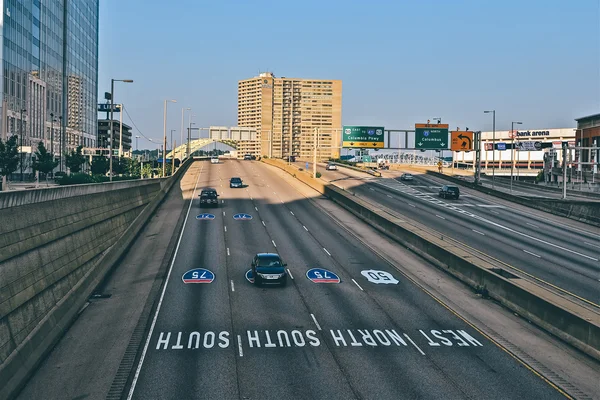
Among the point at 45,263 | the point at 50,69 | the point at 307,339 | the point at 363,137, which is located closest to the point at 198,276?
the point at 45,263

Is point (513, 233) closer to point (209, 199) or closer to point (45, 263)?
point (209, 199)

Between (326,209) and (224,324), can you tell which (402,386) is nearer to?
(224,324)

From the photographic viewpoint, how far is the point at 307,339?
22297 mm

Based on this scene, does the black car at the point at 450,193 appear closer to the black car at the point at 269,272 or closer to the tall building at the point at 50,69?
the tall building at the point at 50,69

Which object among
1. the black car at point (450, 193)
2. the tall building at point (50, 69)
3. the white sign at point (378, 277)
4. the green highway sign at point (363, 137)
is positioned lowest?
the white sign at point (378, 277)

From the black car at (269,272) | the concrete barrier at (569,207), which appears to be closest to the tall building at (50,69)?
the black car at (269,272)

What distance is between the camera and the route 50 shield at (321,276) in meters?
32.0

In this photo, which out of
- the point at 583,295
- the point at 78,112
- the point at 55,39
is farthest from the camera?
the point at 78,112

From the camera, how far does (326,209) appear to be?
2387 inches

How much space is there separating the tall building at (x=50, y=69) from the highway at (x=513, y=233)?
123 feet

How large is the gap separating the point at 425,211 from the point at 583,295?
3190 centimetres

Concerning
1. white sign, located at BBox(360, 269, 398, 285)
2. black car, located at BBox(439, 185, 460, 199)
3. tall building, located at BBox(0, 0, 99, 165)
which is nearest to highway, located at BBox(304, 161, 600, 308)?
black car, located at BBox(439, 185, 460, 199)

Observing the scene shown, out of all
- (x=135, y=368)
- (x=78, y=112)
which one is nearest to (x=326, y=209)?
(x=135, y=368)

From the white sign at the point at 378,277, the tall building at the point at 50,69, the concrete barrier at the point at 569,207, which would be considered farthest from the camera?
the tall building at the point at 50,69
